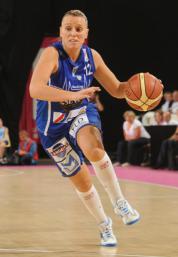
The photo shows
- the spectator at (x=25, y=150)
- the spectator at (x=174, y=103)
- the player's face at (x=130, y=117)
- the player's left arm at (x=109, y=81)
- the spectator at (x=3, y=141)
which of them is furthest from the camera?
the spectator at (x=25, y=150)

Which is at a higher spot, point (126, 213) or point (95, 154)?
point (95, 154)

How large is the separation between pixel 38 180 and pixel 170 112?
423cm

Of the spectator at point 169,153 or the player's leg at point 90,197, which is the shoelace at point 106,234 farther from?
the spectator at point 169,153

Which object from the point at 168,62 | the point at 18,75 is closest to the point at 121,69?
the point at 168,62

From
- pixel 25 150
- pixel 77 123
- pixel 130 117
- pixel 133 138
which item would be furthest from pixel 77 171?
pixel 25 150

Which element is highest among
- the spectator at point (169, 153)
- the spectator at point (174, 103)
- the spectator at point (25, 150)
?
the spectator at point (174, 103)

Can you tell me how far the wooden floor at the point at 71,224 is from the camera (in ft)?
15.3

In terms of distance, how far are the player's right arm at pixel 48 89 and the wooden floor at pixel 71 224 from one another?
110 cm

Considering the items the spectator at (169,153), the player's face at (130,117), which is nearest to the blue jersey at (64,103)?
the spectator at (169,153)

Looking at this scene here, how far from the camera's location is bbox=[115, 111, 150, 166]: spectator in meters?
14.6

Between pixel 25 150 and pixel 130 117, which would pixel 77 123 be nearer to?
pixel 130 117

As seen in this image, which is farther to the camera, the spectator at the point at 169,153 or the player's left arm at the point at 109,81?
the spectator at the point at 169,153

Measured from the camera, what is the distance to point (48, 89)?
14.9 ft

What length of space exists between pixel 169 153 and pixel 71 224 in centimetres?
767
